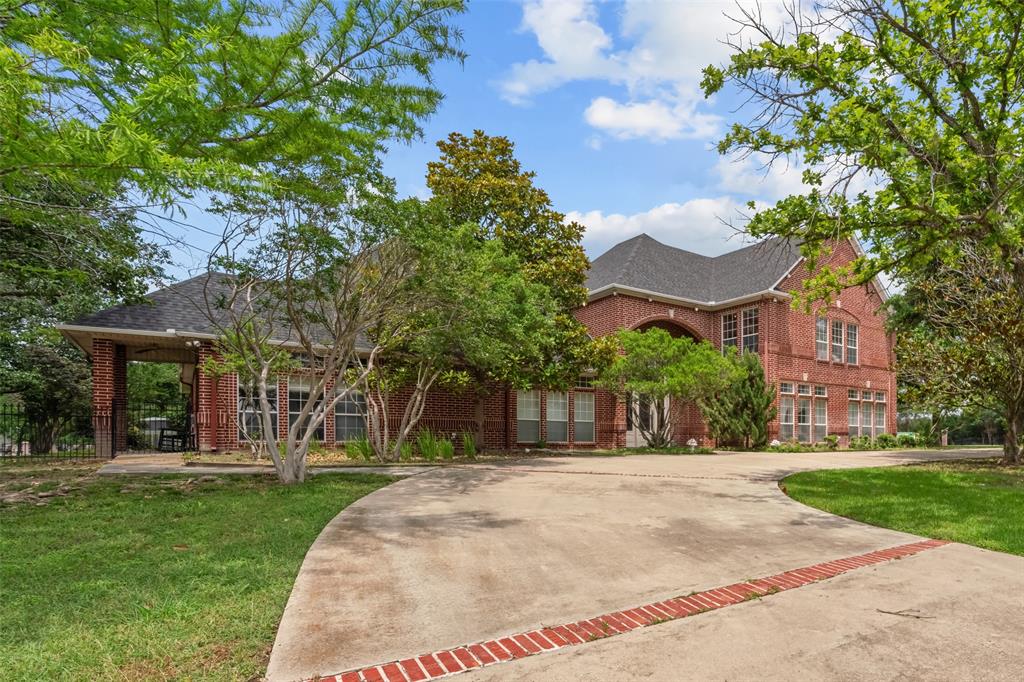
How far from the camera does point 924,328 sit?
21.4 metres

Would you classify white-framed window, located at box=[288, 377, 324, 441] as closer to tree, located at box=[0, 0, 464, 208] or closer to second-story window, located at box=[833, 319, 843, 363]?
tree, located at box=[0, 0, 464, 208]

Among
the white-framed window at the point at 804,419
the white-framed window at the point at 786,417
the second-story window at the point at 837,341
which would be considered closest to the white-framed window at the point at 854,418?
the second-story window at the point at 837,341

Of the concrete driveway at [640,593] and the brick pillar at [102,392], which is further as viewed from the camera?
the brick pillar at [102,392]

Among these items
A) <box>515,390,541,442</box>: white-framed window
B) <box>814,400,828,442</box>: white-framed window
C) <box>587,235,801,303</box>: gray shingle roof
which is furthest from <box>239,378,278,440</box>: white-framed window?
<box>814,400,828,442</box>: white-framed window

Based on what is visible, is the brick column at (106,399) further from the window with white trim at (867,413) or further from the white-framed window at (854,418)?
the window with white trim at (867,413)

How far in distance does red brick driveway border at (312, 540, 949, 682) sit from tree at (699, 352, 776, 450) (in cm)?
1713

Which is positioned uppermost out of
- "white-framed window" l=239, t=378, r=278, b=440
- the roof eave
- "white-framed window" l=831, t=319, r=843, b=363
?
the roof eave

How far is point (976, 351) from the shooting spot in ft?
43.3

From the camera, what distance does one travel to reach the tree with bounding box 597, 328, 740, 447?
1794 cm

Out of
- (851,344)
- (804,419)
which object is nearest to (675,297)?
(804,419)

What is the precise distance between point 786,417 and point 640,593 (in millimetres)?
22123

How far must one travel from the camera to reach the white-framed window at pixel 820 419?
24938mm

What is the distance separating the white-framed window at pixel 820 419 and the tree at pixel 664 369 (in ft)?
26.5

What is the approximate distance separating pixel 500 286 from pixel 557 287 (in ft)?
13.3
